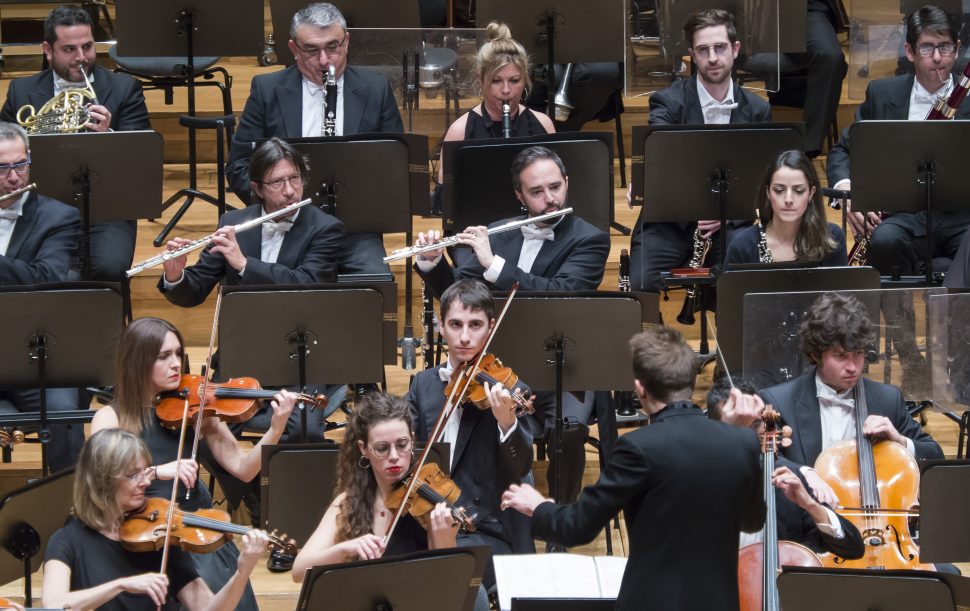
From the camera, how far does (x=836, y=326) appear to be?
3.44 m

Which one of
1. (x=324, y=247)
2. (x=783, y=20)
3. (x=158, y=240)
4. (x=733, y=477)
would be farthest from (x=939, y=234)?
(x=158, y=240)

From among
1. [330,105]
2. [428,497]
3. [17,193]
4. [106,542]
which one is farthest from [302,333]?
[330,105]

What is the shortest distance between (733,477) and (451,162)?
6.16 ft

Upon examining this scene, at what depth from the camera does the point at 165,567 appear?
2.92m

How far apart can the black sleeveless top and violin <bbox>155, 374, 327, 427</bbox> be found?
5.21 ft

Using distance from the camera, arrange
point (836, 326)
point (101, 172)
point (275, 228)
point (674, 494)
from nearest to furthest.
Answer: point (674, 494)
point (836, 326)
point (275, 228)
point (101, 172)

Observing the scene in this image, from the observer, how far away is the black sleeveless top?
15.9ft

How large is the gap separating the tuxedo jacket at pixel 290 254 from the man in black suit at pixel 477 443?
0.75 m

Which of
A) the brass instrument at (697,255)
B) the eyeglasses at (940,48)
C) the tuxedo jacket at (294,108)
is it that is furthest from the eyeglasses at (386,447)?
the eyeglasses at (940,48)

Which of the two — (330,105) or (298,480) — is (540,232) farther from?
(298,480)

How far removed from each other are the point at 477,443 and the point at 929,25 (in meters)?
2.35

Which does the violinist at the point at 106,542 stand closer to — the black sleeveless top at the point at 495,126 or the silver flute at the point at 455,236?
the silver flute at the point at 455,236

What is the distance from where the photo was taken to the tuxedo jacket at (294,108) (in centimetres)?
486

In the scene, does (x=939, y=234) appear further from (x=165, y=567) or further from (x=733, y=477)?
(x=165, y=567)
